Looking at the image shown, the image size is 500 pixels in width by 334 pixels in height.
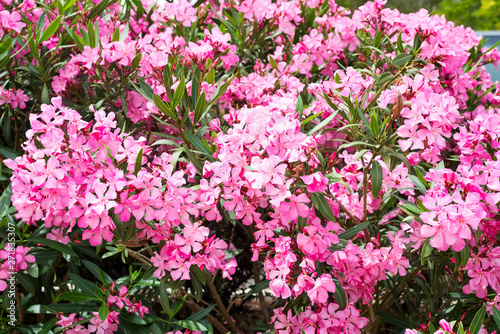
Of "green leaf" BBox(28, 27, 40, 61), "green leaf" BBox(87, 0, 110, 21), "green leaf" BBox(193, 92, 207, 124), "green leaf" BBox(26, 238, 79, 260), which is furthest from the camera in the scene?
"green leaf" BBox(87, 0, 110, 21)

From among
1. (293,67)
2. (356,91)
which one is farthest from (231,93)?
(356,91)

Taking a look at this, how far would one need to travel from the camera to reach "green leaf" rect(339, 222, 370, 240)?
1660 millimetres

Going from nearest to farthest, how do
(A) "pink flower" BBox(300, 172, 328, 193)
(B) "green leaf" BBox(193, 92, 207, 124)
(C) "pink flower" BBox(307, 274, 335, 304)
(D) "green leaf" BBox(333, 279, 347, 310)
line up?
(A) "pink flower" BBox(300, 172, 328, 193) → (C) "pink flower" BBox(307, 274, 335, 304) → (D) "green leaf" BBox(333, 279, 347, 310) → (B) "green leaf" BBox(193, 92, 207, 124)

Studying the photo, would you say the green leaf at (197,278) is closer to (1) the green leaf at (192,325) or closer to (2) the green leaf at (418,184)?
(1) the green leaf at (192,325)

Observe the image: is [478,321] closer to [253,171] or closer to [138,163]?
[253,171]

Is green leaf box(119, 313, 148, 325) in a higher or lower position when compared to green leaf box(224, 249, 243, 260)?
lower

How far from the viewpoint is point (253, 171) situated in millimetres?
1465

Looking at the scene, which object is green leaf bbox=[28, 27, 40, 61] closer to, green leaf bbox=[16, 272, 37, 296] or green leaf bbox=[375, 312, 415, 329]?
green leaf bbox=[16, 272, 37, 296]

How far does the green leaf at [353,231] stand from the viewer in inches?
65.4

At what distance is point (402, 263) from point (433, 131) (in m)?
0.46

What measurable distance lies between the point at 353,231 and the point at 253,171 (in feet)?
1.43

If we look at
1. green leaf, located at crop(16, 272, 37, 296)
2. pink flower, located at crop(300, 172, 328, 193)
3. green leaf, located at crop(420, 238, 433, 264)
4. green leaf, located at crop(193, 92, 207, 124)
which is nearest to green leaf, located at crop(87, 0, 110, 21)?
green leaf, located at crop(193, 92, 207, 124)

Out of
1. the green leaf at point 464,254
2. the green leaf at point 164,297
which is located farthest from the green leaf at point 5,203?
the green leaf at point 464,254

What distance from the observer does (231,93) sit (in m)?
2.18
